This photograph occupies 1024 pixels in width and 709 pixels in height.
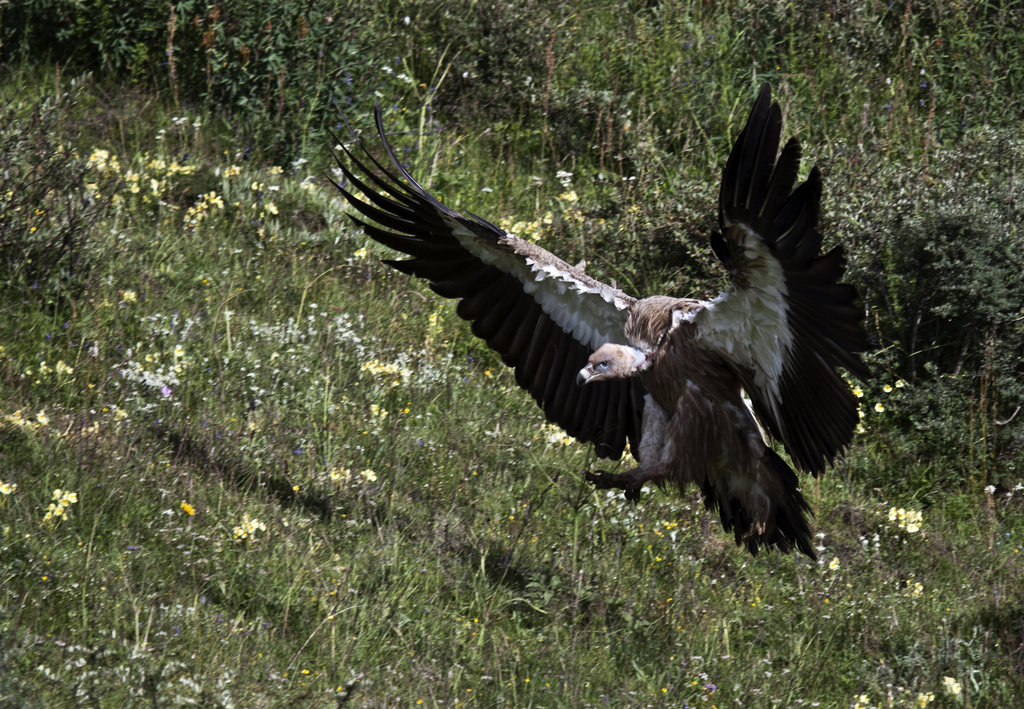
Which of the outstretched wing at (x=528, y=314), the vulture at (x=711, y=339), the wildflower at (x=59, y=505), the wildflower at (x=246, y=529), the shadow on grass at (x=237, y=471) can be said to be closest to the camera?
the vulture at (x=711, y=339)

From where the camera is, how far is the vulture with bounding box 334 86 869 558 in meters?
4.11

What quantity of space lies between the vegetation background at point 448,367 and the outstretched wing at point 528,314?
0.35 meters

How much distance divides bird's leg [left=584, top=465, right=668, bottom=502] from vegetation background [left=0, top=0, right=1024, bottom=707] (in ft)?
1.48

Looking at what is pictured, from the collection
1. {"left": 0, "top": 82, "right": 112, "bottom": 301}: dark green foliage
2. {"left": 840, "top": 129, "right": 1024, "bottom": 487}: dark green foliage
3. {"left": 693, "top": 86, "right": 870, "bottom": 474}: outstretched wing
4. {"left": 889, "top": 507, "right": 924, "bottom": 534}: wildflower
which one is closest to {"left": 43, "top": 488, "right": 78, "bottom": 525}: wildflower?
{"left": 0, "top": 82, "right": 112, "bottom": 301}: dark green foliage

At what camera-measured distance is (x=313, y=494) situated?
5402 mm

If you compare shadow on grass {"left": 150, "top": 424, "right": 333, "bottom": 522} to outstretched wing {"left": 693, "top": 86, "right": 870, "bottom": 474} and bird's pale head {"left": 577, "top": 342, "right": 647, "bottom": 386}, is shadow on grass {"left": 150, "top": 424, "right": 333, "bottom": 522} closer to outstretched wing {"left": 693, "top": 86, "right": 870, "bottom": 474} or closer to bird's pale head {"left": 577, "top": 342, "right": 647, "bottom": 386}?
bird's pale head {"left": 577, "top": 342, "right": 647, "bottom": 386}

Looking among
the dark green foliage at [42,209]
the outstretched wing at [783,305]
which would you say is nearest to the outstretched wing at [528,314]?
the outstretched wing at [783,305]

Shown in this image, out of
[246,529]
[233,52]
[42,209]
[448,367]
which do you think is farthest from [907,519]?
[233,52]

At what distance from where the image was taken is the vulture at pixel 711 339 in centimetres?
411

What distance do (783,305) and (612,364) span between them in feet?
2.97

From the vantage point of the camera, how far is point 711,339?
16.2 ft

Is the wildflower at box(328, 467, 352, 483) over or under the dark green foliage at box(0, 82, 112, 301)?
under

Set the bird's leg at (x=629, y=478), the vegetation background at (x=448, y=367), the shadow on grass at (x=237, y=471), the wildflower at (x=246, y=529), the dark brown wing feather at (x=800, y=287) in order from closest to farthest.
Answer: the dark brown wing feather at (x=800, y=287)
the vegetation background at (x=448, y=367)
the wildflower at (x=246, y=529)
the bird's leg at (x=629, y=478)
the shadow on grass at (x=237, y=471)

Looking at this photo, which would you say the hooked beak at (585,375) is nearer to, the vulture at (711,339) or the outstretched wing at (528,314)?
the vulture at (711,339)
